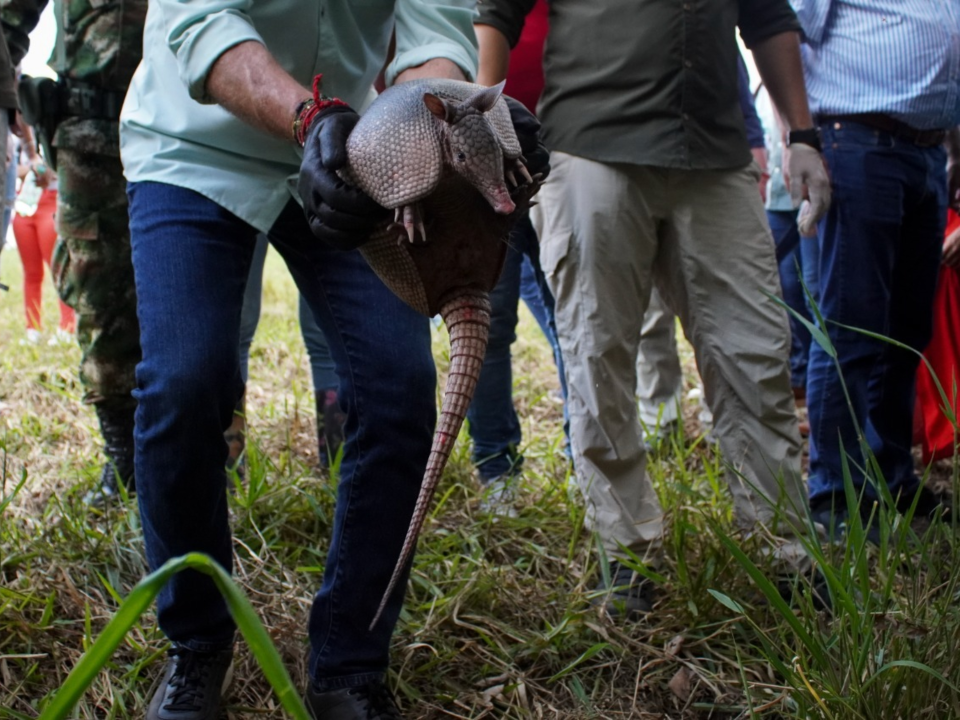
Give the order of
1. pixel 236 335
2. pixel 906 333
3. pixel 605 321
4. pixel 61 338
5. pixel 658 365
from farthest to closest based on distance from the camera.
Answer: pixel 61 338
pixel 658 365
pixel 906 333
pixel 605 321
pixel 236 335

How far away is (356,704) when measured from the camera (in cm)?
159

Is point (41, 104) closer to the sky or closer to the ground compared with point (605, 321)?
closer to the sky

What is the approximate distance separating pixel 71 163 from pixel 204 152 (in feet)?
3.53

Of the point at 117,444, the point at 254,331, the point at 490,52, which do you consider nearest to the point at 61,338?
the point at 254,331

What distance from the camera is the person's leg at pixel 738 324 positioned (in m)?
2.19

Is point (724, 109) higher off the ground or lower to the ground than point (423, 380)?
higher

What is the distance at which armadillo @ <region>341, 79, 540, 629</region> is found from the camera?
1.19m

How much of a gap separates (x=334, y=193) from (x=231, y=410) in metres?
0.54

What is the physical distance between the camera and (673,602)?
2.01 m

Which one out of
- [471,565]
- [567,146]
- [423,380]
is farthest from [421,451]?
[567,146]

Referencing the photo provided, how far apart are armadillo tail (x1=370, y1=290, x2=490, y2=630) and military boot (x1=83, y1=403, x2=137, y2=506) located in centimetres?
160

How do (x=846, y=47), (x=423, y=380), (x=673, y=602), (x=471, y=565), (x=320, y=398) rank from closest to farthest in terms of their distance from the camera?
(x=423, y=380), (x=673, y=602), (x=471, y=565), (x=846, y=47), (x=320, y=398)

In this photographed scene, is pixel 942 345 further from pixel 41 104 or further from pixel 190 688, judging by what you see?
pixel 41 104

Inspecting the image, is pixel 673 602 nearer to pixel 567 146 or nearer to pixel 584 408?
pixel 584 408
